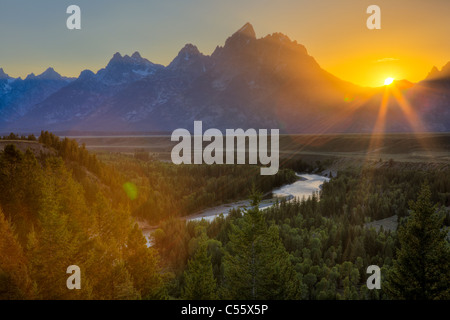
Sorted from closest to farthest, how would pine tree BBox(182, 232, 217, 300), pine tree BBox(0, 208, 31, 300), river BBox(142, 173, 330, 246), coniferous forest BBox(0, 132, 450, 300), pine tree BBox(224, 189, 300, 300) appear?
pine tree BBox(182, 232, 217, 300) → coniferous forest BBox(0, 132, 450, 300) → pine tree BBox(224, 189, 300, 300) → pine tree BBox(0, 208, 31, 300) → river BBox(142, 173, 330, 246)

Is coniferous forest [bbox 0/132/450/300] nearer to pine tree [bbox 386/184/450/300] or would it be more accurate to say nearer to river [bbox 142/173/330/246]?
pine tree [bbox 386/184/450/300]

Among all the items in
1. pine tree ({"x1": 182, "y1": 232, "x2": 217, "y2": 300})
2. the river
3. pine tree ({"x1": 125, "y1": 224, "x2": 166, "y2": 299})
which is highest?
pine tree ({"x1": 182, "y1": 232, "x2": 217, "y2": 300})

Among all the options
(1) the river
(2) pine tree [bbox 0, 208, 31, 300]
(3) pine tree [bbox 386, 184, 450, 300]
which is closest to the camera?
(3) pine tree [bbox 386, 184, 450, 300]

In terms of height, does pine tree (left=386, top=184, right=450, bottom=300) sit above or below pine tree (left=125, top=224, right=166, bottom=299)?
above

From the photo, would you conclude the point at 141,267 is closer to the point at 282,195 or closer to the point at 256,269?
the point at 256,269

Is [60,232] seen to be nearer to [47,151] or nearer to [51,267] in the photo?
[51,267]

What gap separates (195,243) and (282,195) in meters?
40.7

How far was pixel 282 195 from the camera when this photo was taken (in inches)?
2901

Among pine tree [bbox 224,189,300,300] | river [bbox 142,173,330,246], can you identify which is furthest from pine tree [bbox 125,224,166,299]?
river [bbox 142,173,330,246]

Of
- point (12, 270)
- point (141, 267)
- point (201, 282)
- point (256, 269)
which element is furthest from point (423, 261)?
point (12, 270)

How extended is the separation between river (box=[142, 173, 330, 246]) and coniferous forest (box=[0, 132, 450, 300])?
3.43m

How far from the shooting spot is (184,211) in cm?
5950

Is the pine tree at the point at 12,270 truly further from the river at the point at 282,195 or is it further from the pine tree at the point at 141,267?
Answer: the river at the point at 282,195

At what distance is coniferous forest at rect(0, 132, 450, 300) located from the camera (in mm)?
18953
